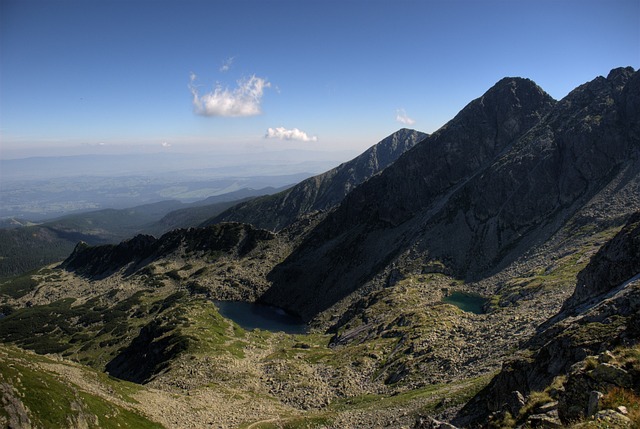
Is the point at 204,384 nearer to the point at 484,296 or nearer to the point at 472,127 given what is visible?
the point at 484,296

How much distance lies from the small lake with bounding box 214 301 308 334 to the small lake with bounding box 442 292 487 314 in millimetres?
51536

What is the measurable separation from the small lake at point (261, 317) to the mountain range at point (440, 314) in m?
4.71

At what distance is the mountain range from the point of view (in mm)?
32969

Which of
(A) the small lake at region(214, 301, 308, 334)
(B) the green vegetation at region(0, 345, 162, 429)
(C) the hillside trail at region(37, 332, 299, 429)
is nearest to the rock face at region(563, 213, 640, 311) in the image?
(C) the hillside trail at region(37, 332, 299, 429)

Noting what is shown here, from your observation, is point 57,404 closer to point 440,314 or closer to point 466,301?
point 440,314

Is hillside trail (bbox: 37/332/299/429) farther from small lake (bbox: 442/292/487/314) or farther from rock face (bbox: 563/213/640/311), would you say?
small lake (bbox: 442/292/487/314)

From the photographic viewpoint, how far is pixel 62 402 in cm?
3959

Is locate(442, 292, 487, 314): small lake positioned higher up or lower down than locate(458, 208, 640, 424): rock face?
lower down

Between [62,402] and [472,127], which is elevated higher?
[472,127]

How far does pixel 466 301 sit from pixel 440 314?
85.4ft

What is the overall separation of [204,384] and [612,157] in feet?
513

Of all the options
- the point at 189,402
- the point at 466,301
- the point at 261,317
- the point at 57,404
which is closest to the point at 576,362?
the point at 57,404

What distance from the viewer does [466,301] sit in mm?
117812

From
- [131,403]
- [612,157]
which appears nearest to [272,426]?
[131,403]
